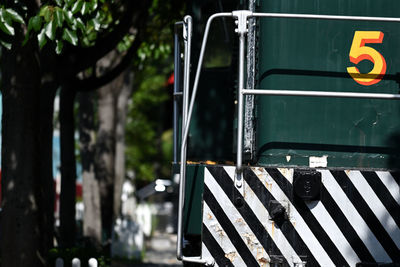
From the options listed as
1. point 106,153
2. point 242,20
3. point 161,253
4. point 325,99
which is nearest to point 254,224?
point 325,99

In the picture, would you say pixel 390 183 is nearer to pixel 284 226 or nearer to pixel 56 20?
pixel 284 226

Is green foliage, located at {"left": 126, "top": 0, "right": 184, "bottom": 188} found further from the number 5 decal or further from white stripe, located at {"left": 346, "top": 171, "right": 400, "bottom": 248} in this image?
white stripe, located at {"left": 346, "top": 171, "right": 400, "bottom": 248}

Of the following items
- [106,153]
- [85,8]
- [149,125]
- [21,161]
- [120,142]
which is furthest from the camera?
[149,125]

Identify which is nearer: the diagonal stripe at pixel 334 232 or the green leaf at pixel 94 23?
the diagonal stripe at pixel 334 232

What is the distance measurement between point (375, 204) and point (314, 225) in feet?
1.46

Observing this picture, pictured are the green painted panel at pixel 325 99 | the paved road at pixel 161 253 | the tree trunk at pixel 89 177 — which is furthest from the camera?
the paved road at pixel 161 253

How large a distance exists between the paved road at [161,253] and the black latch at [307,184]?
28.5 ft

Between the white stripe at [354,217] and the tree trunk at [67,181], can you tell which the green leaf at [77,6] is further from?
the tree trunk at [67,181]

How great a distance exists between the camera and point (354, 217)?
5141 millimetres

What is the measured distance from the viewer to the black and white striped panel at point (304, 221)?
16.8 feet

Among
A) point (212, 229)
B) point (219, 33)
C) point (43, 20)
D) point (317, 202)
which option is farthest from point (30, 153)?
point (317, 202)

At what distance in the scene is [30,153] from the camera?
24.5ft

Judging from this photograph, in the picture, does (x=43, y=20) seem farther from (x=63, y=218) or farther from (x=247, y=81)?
(x=63, y=218)

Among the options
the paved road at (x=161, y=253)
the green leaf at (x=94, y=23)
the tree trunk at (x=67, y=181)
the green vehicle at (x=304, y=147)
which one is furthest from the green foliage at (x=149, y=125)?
the green vehicle at (x=304, y=147)
